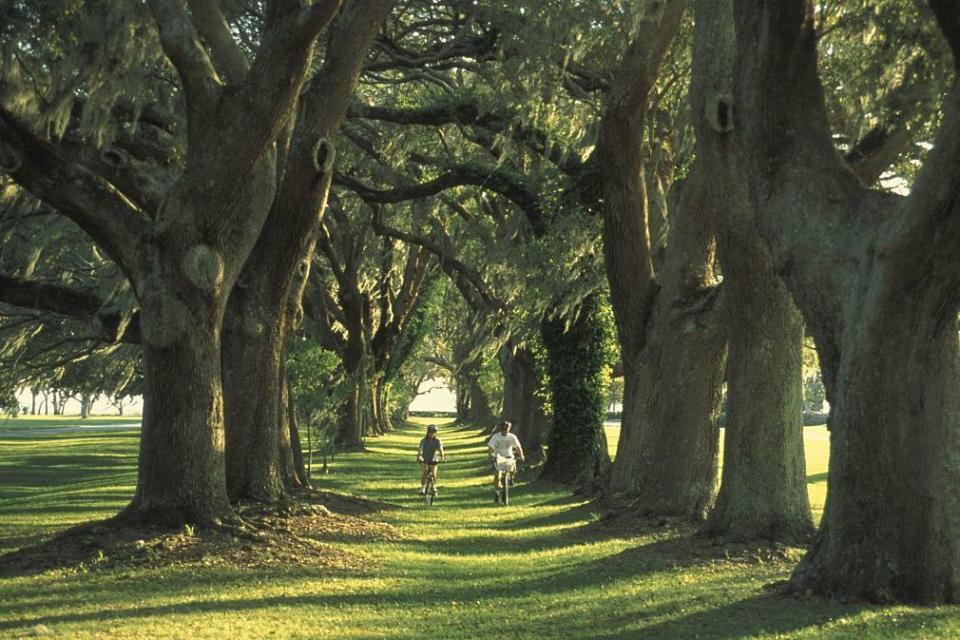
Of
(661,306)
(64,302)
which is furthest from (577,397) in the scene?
(64,302)

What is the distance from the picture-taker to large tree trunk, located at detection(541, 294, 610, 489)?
26.2m

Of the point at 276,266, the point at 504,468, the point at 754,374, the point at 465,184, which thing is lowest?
the point at 504,468

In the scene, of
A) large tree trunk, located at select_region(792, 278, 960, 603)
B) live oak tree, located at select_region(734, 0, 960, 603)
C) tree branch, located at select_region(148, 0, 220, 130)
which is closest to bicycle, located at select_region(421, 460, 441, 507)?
tree branch, located at select_region(148, 0, 220, 130)

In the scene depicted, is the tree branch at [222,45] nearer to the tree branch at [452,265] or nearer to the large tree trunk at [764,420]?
the large tree trunk at [764,420]

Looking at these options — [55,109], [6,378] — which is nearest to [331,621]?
[55,109]

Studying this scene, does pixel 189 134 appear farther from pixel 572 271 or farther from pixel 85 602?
pixel 572 271

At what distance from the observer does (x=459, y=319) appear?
194 ft

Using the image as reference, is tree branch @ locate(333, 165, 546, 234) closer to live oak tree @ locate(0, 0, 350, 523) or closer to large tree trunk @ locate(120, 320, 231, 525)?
live oak tree @ locate(0, 0, 350, 523)

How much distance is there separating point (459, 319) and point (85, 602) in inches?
1924

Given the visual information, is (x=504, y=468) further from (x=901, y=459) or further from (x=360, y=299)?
(x=360, y=299)

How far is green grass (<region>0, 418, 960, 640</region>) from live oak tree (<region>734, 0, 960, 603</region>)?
508 mm

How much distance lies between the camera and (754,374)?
1408 centimetres

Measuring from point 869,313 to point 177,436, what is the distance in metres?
8.03

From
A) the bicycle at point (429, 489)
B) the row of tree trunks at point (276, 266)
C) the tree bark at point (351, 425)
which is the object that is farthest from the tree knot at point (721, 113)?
the tree bark at point (351, 425)
